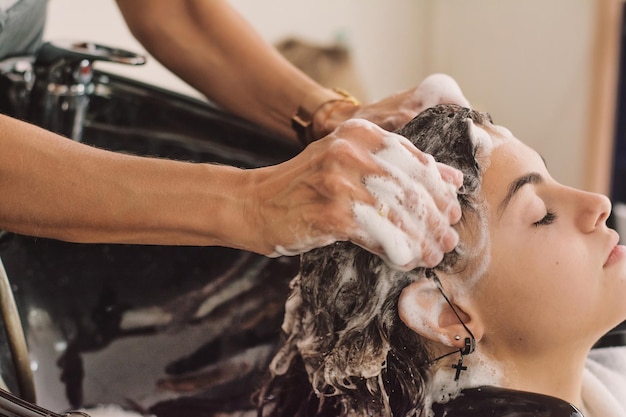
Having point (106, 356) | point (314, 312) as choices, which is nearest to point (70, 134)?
point (106, 356)

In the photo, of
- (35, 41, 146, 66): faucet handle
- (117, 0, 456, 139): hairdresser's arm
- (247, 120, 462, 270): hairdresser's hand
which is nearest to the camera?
(247, 120, 462, 270): hairdresser's hand

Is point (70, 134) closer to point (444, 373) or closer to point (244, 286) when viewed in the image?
point (244, 286)

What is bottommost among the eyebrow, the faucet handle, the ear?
the ear

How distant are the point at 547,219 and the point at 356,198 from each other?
1.04ft

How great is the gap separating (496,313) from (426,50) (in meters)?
2.82

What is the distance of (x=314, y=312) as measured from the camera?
106 centimetres

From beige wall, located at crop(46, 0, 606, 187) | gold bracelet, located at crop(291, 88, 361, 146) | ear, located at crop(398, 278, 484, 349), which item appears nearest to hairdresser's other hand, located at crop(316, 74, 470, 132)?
gold bracelet, located at crop(291, 88, 361, 146)

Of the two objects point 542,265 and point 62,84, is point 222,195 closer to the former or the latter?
point 542,265

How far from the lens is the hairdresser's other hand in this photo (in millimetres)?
1148

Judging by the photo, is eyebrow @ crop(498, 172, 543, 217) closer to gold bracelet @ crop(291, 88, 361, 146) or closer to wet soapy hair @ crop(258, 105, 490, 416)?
wet soapy hair @ crop(258, 105, 490, 416)

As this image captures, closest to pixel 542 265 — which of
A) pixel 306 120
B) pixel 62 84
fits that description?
pixel 306 120

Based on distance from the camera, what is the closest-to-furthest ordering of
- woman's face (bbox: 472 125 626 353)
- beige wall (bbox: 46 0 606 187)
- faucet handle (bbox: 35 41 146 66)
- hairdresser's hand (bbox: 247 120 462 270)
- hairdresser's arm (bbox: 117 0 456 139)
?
hairdresser's hand (bbox: 247 120 462 270)
woman's face (bbox: 472 125 626 353)
faucet handle (bbox: 35 41 146 66)
hairdresser's arm (bbox: 117 0 456 139)
beige wall (bbox: 46 0 606 187)

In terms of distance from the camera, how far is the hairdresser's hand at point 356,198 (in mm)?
A: 809

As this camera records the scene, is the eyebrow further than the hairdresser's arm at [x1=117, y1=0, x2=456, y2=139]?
No
